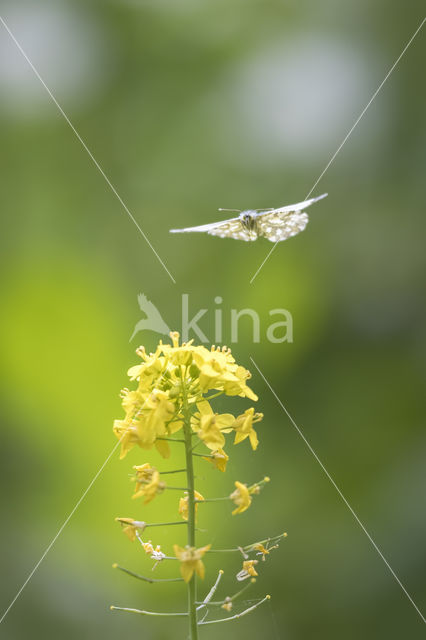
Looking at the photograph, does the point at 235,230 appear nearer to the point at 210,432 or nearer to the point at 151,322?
the point at 151,322

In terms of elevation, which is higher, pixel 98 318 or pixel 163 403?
pixel 98 318

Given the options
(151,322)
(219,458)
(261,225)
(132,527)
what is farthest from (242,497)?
(151,322)

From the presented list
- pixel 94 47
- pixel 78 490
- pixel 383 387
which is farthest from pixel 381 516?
pixel 94 47

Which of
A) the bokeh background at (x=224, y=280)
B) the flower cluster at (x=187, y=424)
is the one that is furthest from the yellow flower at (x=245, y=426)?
the bokeh background at (x=224, y=280)

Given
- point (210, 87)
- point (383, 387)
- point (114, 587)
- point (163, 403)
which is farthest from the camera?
point (210, 87)

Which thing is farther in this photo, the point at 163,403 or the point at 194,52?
the point at 194,52

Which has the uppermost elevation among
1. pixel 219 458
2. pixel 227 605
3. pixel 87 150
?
pixel 87 150

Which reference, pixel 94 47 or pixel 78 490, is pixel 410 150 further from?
pixel 78 490
